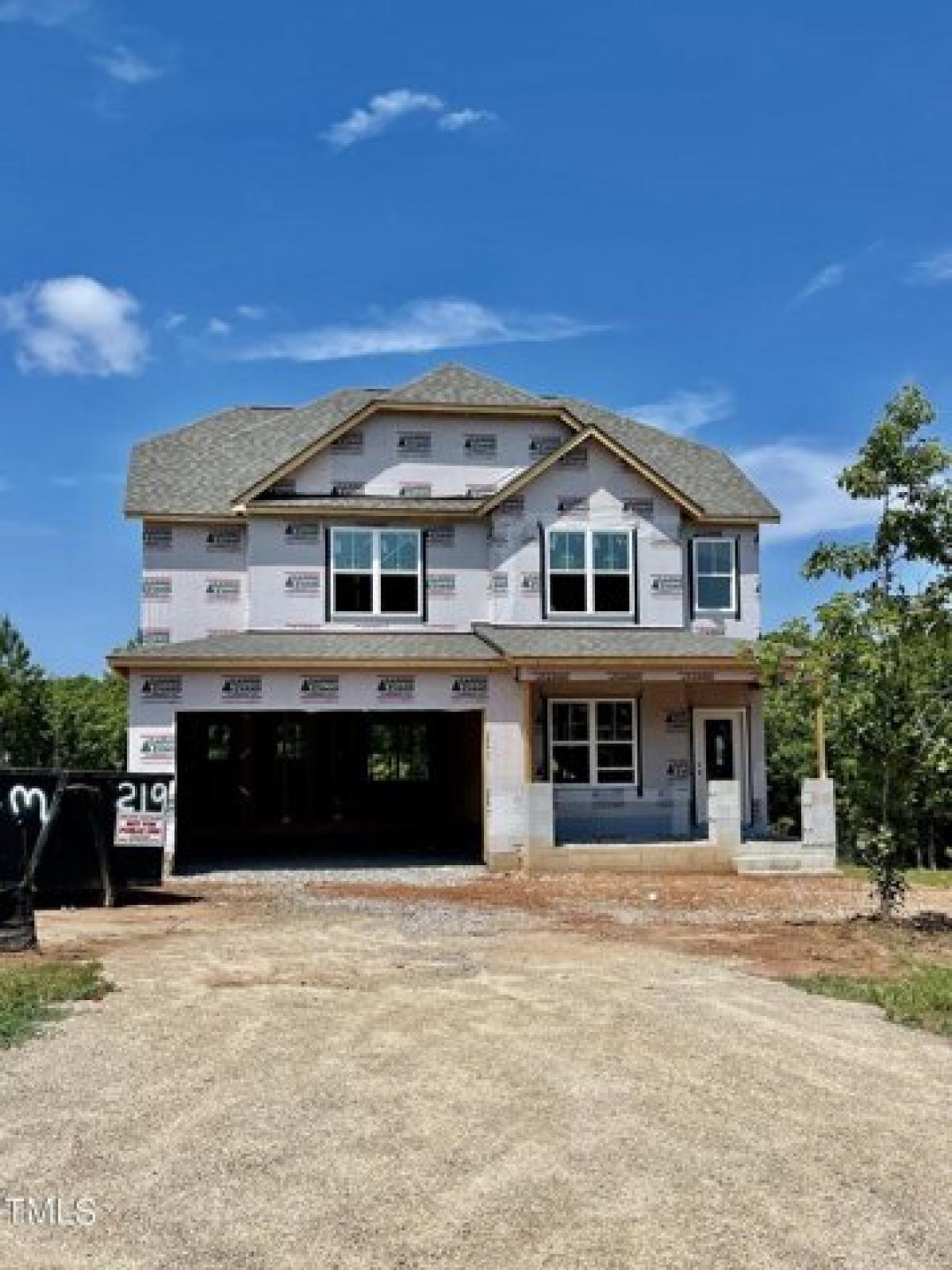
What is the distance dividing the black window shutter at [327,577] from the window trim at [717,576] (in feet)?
24.9

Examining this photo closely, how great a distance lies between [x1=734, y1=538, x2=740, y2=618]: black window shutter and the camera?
25.7 m

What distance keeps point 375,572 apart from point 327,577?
983mm

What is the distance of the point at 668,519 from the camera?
2509 cm

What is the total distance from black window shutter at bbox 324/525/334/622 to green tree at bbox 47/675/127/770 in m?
34.0

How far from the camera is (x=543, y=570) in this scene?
24.6 metres

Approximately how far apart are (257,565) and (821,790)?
464 inches

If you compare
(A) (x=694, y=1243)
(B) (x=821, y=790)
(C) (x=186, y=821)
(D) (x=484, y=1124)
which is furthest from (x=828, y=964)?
(C) (x=186, y=821)

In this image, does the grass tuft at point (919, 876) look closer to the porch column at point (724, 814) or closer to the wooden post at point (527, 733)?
the porch column at point (724, 814)

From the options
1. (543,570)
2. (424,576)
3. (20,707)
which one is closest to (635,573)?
(543,570)

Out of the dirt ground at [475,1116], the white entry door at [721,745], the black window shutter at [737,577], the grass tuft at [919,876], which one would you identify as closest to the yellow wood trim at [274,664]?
the white entry door at [721,745]

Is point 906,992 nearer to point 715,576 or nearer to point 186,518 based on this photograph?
point 715,576

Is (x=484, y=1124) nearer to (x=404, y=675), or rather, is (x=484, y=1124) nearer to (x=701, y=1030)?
(x=701, y=1030)

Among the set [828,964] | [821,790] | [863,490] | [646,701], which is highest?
[863,490]

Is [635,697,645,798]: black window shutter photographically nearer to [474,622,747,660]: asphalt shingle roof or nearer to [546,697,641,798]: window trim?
[546,697,641,798]: window trim
